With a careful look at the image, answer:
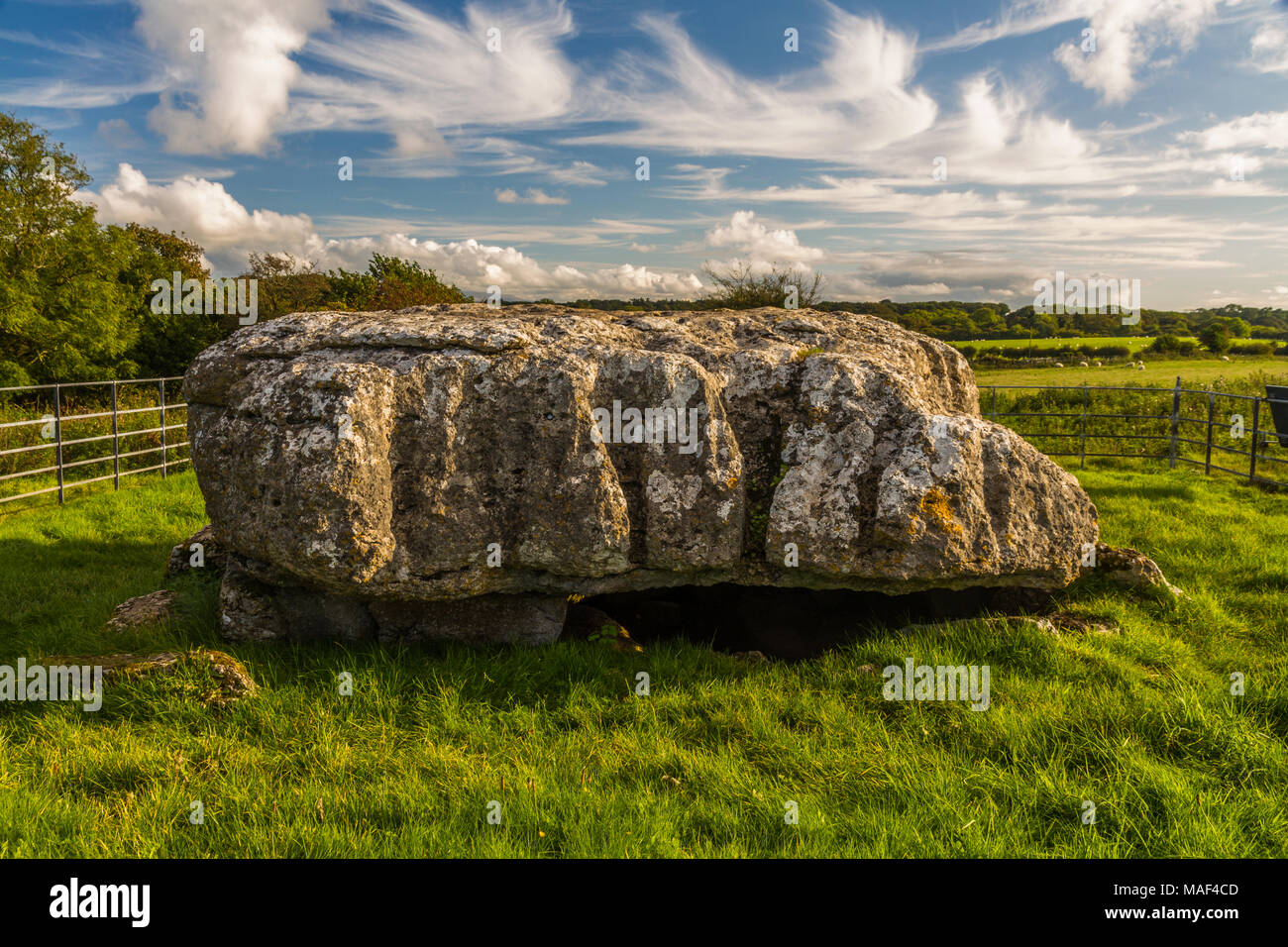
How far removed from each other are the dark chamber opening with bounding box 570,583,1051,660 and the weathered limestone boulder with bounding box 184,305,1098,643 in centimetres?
68

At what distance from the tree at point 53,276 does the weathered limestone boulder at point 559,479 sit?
26.7 metres

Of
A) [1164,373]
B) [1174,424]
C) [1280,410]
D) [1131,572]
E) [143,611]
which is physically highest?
[1164,373]

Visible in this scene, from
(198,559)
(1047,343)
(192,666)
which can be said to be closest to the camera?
(192,666)

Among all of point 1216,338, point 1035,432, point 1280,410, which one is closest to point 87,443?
point 1035,432

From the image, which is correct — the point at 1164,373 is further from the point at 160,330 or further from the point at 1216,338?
the point at 160,330

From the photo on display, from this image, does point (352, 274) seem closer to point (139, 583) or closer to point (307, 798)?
point (139, 583)

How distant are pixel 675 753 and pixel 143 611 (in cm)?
476

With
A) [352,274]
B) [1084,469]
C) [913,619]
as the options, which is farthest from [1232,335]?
[913,619]

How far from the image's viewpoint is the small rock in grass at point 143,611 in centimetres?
616

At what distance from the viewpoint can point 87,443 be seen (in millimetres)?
16109

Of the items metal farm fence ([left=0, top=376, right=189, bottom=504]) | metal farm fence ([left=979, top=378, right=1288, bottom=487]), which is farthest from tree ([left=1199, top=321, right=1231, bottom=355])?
metal farm fence ([left=0, top=376, right=189, bottom=504])

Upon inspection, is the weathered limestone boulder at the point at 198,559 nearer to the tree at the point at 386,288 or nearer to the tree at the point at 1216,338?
the tree at the point at 386,288

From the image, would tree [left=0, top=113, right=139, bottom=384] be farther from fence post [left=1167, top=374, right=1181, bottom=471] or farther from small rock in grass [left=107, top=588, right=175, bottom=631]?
fence post [left=1167, top=374, right=1181, bottom=471]
